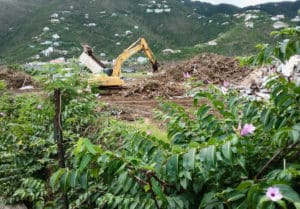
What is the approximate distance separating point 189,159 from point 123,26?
5921 cm

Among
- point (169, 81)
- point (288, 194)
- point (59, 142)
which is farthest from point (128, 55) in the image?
point (288, 194)

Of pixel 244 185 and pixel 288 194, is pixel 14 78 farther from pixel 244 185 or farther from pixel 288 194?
pixel 288 194

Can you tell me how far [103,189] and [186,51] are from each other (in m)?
45.6

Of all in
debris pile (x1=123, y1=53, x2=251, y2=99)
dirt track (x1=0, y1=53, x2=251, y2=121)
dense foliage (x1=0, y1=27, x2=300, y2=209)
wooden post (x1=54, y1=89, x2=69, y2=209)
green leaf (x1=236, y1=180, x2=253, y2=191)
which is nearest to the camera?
green leaf (x1=236, y1=180, x2=253, y2=191)

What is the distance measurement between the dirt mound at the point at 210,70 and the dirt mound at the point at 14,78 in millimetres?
4635

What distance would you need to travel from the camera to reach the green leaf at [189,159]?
248 cm

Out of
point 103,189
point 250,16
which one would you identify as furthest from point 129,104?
point 250,16

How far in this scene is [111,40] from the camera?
5694 cm

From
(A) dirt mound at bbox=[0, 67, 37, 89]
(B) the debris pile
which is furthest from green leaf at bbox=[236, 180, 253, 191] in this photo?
(A) dirt mound at bbox=[0, 67, 37, 89]

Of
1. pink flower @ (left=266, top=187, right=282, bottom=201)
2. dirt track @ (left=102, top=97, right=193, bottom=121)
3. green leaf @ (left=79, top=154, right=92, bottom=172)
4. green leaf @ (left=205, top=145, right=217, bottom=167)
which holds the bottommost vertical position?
dirt track @ (left=102, top=97, right=193, bottom=121)

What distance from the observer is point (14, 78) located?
Answer: 1631 cm

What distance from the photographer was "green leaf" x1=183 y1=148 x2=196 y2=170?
2.48 metres

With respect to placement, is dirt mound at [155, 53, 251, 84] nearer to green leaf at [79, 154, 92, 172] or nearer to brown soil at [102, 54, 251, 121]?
brown soil at [102, 54, 251, 121]

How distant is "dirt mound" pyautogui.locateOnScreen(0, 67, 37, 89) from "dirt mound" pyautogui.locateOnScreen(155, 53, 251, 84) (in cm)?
464
